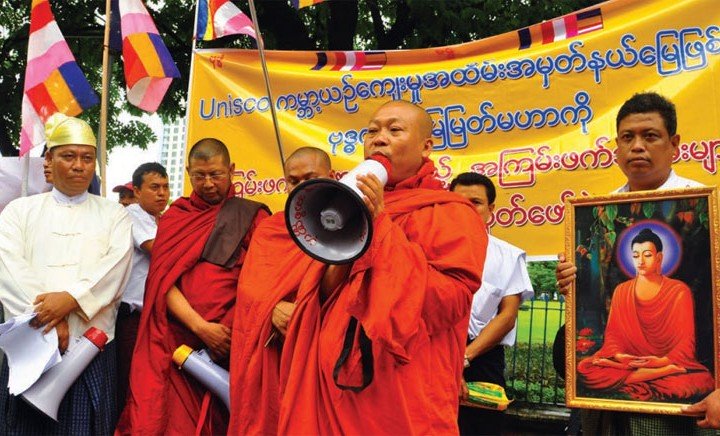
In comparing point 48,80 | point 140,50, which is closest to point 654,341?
point 140,50

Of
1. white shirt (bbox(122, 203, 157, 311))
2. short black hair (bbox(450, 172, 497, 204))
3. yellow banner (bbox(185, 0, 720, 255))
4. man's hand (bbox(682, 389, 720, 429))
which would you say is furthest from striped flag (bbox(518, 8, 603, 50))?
man's hand (bbox(682, 389, 720, 429))

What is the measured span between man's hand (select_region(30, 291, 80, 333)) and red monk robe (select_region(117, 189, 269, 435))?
445 millimetres

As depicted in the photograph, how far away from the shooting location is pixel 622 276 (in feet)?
10.3

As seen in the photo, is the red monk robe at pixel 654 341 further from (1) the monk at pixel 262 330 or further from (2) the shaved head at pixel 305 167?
(2) the shaved head at pixel 305 167

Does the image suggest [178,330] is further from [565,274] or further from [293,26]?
[293,26]

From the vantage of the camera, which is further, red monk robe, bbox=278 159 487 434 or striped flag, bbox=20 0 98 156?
striped flag, bbox=20 0 98 156

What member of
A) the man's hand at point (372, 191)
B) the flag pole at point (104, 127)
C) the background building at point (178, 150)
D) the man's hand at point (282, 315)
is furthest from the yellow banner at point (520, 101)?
the man's hand at point (372, 191)

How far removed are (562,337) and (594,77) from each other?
225 centimetres

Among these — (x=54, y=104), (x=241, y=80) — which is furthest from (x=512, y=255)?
(x=54, y=104)

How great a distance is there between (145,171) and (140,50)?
3.09 feet

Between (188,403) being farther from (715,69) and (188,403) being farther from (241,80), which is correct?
(715,69)

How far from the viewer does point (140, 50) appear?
19.3 feet

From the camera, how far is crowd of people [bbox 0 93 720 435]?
2635 millimetres

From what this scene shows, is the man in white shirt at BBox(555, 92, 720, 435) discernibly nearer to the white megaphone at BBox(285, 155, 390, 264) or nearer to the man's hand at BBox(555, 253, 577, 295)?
the man's hand at BBox(555, 253, 577, 295)
